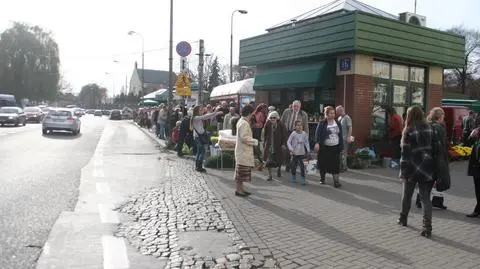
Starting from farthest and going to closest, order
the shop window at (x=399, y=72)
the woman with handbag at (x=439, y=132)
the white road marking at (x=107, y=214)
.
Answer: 1. the shop window at (x=399, y=72)
2. the white road marking at (x=107, y=214)
3. the woman with handbag at (x=439, y=132)

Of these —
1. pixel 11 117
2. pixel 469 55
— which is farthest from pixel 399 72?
pixel 469 55

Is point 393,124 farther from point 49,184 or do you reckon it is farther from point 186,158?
point 49,184

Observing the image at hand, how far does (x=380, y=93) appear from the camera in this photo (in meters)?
15.6

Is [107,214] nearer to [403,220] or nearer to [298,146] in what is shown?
[403,220]

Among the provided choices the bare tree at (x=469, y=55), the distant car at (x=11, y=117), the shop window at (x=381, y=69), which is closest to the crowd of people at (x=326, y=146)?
the shop window at (x=381, y=69)

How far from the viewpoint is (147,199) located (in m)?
9.00

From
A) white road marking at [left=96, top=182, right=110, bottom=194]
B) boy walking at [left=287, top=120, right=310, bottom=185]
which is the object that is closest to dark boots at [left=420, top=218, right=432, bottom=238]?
boy walking at [left=287, top=120, right=310, bottom=185]

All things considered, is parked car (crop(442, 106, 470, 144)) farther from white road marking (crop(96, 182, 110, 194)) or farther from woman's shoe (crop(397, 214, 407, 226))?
white road marking (crop(96, 182, 110, 194))

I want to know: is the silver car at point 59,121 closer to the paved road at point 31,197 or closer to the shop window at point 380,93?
the paved road at point 31,197

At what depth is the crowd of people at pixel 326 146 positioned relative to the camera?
264 inches

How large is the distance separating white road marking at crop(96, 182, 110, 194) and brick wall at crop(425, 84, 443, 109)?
37.9 feet

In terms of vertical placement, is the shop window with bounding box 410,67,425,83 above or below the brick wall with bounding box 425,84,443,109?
above

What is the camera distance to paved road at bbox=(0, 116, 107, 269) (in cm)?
569

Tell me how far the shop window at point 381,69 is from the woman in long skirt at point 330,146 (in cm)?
558
